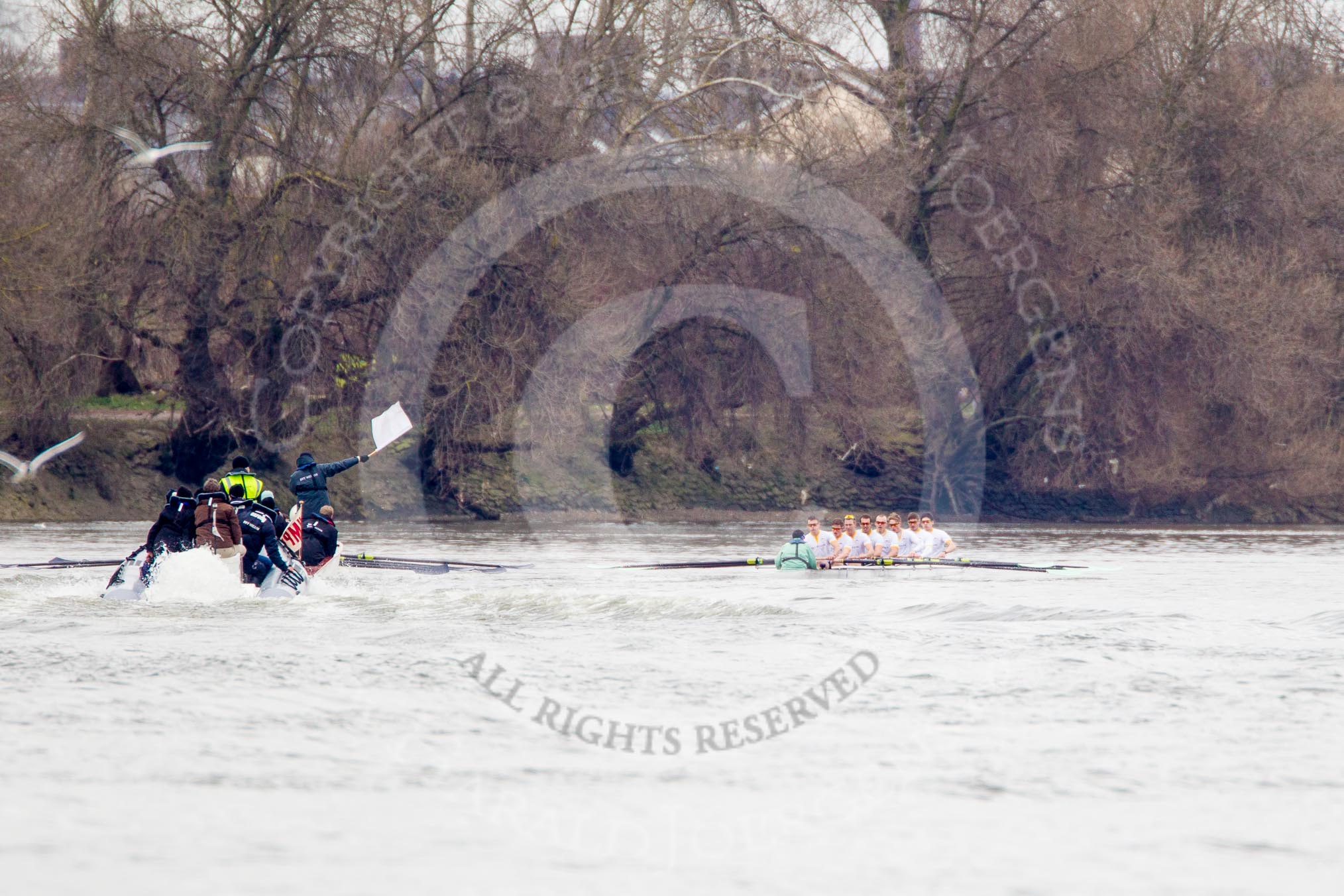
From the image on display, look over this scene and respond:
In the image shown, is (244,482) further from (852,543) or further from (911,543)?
(911,543)

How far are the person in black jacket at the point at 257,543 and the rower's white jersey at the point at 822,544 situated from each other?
29.5ft

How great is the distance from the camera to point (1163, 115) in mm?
41094

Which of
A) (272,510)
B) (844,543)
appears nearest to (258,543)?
(272,510)

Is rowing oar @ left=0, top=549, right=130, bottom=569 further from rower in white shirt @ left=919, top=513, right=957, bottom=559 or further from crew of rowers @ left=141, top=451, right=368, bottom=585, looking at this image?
rower in white shirt @ left=919, top=513, right=957, bottom=559

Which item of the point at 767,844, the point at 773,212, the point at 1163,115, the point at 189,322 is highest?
the point at 1163,115

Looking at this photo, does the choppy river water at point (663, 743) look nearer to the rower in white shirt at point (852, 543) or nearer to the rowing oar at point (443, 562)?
the rowing oar at point (443, 562)

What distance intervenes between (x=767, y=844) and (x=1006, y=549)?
884 inches

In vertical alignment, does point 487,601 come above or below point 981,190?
below

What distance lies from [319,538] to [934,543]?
425 inches

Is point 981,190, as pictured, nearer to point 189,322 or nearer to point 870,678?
point 189,322

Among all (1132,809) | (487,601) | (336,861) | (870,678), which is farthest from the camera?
(487,601)

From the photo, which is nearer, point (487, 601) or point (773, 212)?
point (487, 601)

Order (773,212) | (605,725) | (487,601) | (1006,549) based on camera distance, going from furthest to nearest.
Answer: (773,212), (1006,549), (487,601), (605,725)

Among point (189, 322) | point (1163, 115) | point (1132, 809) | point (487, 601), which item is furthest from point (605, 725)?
point (1163, 115)
